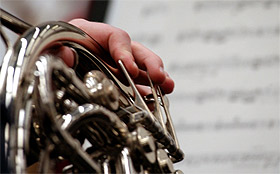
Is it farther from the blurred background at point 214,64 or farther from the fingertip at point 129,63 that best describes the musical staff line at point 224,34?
the fingertip at point 129,63

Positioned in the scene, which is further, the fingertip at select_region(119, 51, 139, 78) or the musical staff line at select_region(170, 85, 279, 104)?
the musical staff line at select_region(170, 85, 279, 104)

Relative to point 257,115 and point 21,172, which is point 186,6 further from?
point 21,172

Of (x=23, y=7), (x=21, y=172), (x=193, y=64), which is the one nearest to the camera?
(x=21, y=172)

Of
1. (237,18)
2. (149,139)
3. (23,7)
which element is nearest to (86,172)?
(149,139)

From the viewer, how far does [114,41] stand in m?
0.61

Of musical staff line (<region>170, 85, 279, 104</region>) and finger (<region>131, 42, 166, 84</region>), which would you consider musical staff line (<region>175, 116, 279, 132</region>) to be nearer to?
musical staff line (<region>170, 85, 279, 104</region>)

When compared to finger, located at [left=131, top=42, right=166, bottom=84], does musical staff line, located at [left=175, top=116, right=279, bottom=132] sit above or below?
below

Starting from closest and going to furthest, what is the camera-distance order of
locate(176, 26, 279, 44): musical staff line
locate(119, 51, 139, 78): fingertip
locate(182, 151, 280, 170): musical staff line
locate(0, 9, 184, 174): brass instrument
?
locate(0, 9, 184, 174): brass instrument, locate(119, 51, 139, 78): fingertip, locate(182, 151, 280, 170): musical staff line, locate(176, 26, 279, 44): musical staff line

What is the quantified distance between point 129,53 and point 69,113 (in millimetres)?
124

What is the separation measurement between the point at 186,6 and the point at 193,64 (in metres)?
0.17

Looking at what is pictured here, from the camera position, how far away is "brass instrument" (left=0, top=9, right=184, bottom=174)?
0.41 m

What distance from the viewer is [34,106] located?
0.46 m

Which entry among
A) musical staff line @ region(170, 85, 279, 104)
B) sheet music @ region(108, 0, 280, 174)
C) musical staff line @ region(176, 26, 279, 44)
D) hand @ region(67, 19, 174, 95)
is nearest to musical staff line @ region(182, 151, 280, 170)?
sheet music @ region(108, 0, 280, 174)

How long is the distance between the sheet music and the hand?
2.93ft
